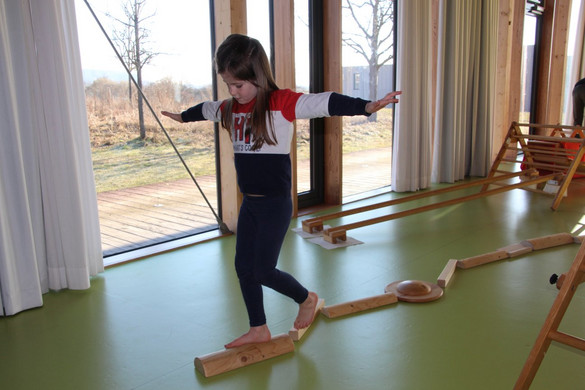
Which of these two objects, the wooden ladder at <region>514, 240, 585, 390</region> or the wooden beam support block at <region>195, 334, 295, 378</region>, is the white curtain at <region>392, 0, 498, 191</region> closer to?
the wooden beam support block at <region>195, 334, 295, 378</region>

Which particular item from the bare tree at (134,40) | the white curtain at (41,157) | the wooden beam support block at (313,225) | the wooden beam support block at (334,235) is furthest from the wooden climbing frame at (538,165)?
the white curtain at (41,157)

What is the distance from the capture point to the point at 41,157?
247cm

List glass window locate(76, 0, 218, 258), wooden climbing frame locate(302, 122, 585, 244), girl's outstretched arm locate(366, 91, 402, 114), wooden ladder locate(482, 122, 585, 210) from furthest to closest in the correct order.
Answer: wooden ladder locate(482, 122, 585, 210)
wooden climbing frame locate(302, 122, 585, 244)
glass window locate(76, 0, 218, 258)
girl's outstretched arm locate(366, 91, 402, 114)

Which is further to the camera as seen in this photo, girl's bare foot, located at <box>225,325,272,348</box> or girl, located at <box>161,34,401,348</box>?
girl's bare foot, located at <box>225,325,272,348</box>

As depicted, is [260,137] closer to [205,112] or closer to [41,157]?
[205,112]

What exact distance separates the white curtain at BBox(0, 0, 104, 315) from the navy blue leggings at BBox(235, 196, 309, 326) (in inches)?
47.8

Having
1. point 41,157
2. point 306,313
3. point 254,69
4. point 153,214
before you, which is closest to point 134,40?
point 41,157

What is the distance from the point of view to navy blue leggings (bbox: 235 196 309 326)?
173 cm

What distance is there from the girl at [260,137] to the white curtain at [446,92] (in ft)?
11.4

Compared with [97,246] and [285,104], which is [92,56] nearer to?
[97,246]

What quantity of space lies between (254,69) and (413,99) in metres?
3.66

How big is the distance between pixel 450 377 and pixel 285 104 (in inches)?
44.0

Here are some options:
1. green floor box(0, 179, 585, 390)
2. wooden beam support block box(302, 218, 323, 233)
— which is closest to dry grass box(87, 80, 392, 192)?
green floor box(0, 179, 585, 390)

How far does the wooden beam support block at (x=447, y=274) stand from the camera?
262 centimetres
